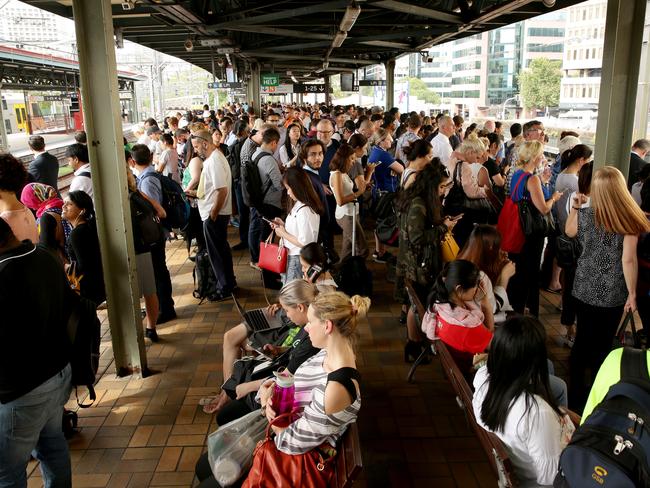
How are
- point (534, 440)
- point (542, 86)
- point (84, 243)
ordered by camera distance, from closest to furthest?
point (534, 440) < point (84, 243) < point (542, 86)

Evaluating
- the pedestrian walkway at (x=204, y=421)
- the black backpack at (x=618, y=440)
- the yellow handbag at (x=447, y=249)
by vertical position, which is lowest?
the pedestrian walkway at (x=204, y=421)

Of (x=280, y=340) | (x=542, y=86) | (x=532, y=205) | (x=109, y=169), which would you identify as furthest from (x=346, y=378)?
(x=542, y=86)

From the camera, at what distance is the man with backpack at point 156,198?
5.21 m

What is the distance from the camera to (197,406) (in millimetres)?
3883

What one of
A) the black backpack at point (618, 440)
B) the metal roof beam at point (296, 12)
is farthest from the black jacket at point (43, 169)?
the black backpack at point (618, 440)

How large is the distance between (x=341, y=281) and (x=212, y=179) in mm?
1718

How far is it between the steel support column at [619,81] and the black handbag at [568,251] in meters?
0.73

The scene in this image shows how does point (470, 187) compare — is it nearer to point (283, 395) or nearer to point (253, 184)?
point (253, 184)

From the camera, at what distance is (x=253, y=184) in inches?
242

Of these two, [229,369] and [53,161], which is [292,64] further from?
[229,369]

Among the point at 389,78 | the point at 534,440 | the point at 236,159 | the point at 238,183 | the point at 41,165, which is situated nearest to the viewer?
the point at 534,440

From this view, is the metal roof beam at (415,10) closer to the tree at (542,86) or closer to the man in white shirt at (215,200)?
the man in white shirt at (215,200)

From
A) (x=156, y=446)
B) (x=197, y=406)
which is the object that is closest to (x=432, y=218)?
(x=197, y=406)

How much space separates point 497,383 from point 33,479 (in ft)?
8.83
